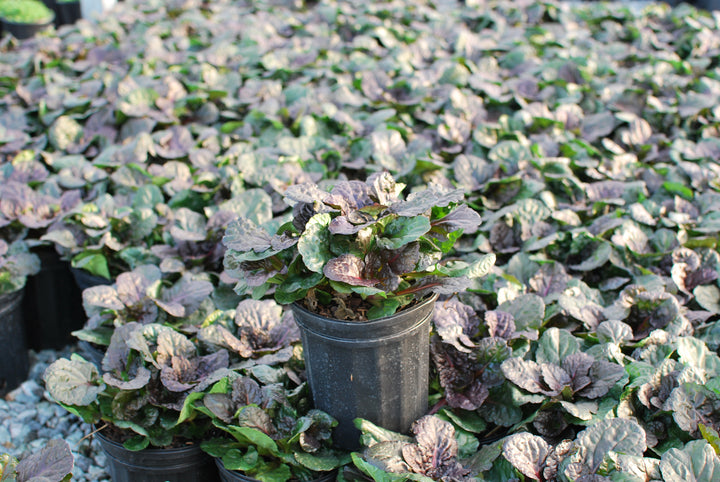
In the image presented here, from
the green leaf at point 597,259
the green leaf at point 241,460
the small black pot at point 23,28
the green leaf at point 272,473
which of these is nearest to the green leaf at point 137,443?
the green leaf at point 241,460

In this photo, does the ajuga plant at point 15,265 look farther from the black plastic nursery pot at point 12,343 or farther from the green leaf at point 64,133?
the green leaf at point 64,133

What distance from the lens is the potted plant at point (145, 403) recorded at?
1.89m

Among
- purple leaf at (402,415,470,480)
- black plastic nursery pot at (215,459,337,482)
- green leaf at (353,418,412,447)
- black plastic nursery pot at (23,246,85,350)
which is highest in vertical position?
green leaf at (353,418,412,447)

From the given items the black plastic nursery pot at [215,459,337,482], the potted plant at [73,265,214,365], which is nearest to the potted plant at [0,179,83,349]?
the potted plant at [73,265,214,365]

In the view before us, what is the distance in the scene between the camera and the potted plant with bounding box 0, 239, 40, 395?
262 centimetres

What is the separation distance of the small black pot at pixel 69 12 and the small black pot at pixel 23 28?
1326 mm

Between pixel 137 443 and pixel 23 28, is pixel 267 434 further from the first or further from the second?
pixel 23 28

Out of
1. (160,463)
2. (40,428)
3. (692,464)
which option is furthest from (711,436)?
(40,428)

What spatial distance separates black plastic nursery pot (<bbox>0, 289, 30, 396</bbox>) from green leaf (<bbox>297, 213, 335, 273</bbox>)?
5.79 feet

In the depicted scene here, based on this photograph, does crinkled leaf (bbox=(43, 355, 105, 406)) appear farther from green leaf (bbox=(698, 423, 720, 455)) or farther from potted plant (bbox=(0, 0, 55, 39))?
potted plant (bbox=(0, 0, 55, 39))

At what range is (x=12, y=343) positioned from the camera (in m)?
2.73

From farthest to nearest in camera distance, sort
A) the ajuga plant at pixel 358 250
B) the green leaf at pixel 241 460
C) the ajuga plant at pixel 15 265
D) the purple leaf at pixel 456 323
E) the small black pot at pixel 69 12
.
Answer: the small black pot at pixel 69 12 < the ajuga plant at pixel 15 265 < the purple leaf at pixel 456 323 < the green leaf at pixel 241 460 < the ajuga plant at pixel 358 250

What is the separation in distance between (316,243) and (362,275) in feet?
0.48

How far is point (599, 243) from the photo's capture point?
260cm
